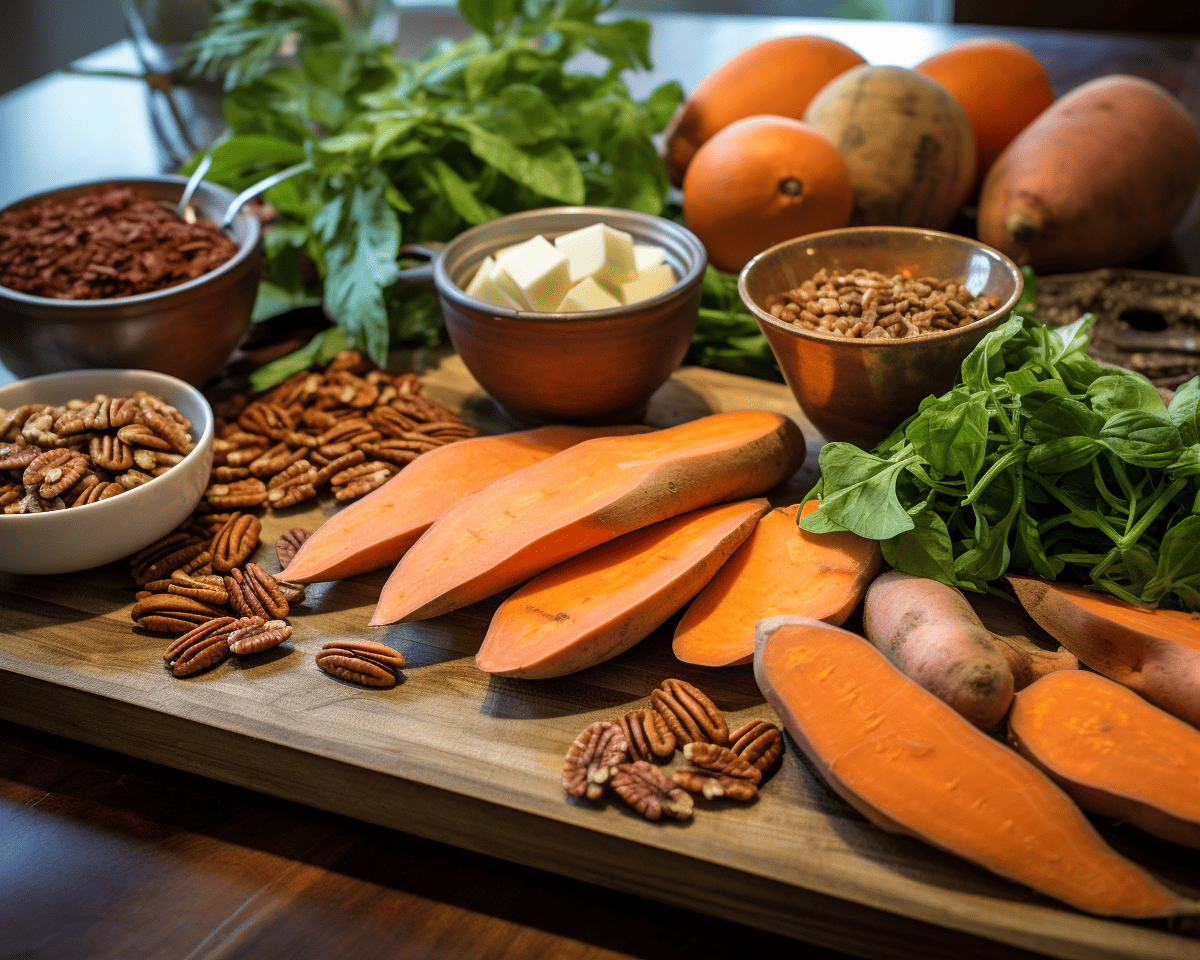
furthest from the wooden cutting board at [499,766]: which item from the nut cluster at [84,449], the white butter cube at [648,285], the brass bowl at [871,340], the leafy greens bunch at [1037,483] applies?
the white butter cube at [648,285]

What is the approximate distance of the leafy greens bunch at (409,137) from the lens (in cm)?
153

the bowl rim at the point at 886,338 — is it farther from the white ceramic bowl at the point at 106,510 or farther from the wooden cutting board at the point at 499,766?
the white ceramic bowl at the point at 106,510

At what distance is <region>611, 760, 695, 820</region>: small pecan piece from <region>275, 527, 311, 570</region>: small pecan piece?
50 centimetres

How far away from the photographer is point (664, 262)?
1335 mm

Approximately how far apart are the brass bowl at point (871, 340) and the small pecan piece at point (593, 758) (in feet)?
1.62

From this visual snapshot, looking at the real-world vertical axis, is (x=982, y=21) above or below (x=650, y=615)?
above

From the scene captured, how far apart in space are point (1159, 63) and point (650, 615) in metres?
2.32

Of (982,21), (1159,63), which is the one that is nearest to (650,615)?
(1159,63)

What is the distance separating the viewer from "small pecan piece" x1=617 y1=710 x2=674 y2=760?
2.80 feet

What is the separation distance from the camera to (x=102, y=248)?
4.37ft

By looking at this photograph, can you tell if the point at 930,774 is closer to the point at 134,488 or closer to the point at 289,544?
the point at 289,544

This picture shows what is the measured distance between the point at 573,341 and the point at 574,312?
1.5 inches

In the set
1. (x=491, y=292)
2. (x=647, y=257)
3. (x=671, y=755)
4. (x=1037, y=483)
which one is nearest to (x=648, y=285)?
(x=647, y=257)

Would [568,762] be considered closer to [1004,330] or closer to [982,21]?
[1004,330]
